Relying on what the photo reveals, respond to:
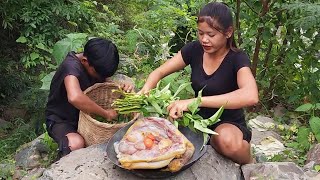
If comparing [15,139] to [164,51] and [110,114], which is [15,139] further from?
[164,51]

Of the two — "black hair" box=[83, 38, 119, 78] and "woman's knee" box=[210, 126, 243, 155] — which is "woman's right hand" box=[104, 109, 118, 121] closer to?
"black hair" box=[83, 38, 119, 78]

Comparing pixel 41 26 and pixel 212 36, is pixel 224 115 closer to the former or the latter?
pixel 212 36

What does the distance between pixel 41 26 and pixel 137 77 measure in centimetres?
133

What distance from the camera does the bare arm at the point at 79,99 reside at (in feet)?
11.7

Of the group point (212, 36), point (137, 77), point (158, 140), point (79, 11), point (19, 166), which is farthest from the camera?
point (137, 77)

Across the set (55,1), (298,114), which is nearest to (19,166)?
(55,1)

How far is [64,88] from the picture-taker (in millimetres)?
3947

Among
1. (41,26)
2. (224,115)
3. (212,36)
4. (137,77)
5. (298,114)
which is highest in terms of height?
(212,36)

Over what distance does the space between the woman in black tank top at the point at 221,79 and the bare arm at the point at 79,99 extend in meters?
0.41

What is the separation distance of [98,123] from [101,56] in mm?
593

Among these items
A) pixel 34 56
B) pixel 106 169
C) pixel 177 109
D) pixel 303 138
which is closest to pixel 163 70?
pixel 177 109

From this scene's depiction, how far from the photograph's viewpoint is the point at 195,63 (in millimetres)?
3705

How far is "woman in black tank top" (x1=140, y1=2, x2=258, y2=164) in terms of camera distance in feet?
10.5

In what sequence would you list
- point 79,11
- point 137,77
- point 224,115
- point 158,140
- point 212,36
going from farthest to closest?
point 137,77 → point 79,11 → point 224,115 → point 212,36 → point 158,140
